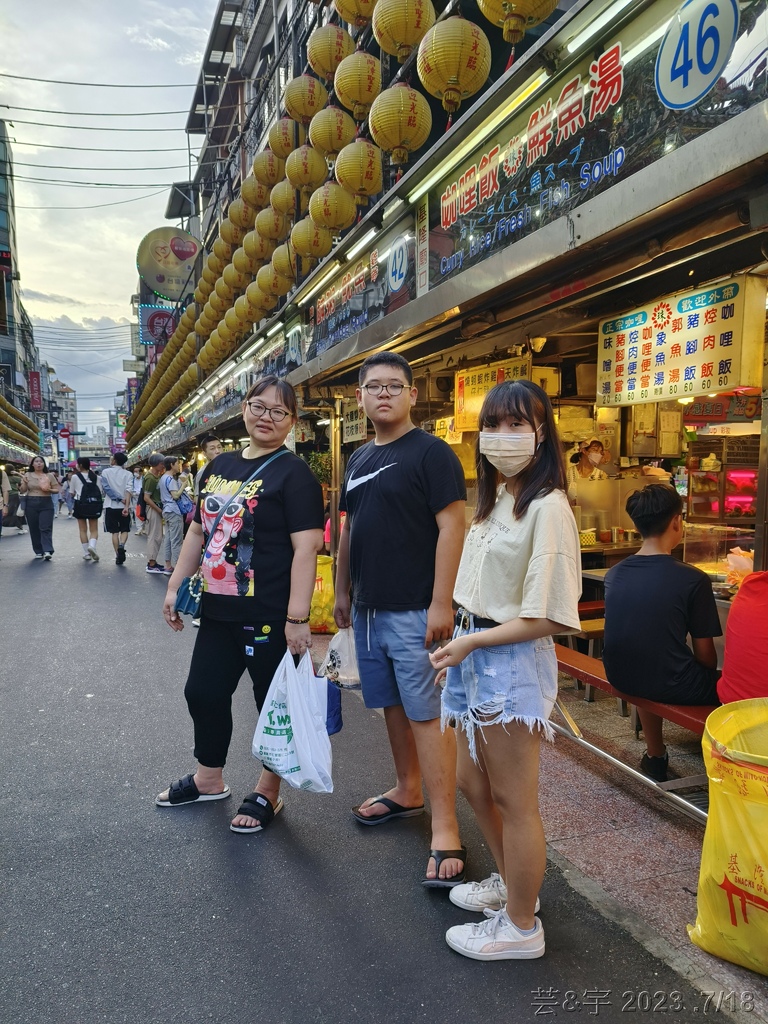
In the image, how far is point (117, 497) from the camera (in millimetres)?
12938

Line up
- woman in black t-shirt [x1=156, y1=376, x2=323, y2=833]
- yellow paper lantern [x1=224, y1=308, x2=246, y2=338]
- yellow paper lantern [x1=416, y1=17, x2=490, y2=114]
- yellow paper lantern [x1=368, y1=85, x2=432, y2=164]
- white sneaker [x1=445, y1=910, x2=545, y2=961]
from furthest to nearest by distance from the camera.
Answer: yellow paper lantern [x1=224, y1=308, x2=246, y2=338], yellow paper lantern [x1=368, y1=85, x2=432, y2=164], yellow paper lantern [x1=416, y1=17, x2=490, y2=114], woman in black t-shirt [x1=156, y1=376, x2=323, y2=833], white sneaker [x1=445, y1=910, x2=545, y2=961]

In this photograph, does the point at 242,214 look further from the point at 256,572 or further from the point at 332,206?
the point at 256,572

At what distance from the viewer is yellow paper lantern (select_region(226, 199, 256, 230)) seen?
1304 centimetres

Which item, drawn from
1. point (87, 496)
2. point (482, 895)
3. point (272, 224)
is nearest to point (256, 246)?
point (272, 224)

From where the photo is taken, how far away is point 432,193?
6.09 m

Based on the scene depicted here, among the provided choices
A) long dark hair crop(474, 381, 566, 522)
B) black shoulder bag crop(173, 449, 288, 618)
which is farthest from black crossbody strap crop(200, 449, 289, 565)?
long dark hair crop(474, 381, 566, 522)

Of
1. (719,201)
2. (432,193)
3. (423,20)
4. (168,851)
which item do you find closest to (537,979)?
(168,851)

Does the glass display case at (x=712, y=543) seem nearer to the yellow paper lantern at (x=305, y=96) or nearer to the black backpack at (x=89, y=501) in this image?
the yellow paper lantern at (x=305, y=96)

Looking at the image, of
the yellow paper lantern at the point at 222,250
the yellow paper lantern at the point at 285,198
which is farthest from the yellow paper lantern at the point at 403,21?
the yellow paper lantern at the point at 222,250

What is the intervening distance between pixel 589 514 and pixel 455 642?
6391mm

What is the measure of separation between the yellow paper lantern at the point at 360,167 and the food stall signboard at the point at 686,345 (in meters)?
3.78

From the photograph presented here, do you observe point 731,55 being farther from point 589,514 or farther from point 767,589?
point 589,514

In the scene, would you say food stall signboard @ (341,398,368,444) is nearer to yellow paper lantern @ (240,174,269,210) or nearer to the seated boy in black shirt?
yellow paper lantern @ (240,174,269,210)

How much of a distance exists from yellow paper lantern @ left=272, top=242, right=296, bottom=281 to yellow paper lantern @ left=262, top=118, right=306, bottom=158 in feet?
4.62
